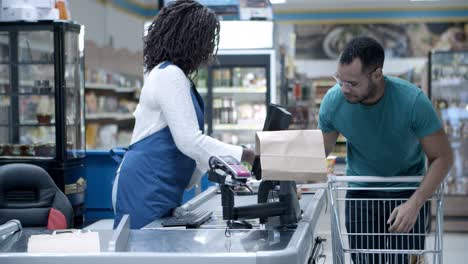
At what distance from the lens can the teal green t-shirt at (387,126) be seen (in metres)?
2.80

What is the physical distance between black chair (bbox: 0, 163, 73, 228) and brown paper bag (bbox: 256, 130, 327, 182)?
1.79 m

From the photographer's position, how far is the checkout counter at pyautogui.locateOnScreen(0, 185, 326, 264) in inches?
67.9

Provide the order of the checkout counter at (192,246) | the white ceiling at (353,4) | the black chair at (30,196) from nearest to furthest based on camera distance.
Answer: the checkout counter at (192,246)
the black chair at (30,196)
the white ceiling at (353,4)

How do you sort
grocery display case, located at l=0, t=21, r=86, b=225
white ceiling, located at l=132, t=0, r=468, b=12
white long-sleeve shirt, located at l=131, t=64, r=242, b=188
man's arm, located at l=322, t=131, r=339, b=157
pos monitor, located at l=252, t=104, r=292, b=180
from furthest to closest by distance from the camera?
white ceiling, located at l=132, t=0, r=468, b=12
grocery display case, located at l=0, t=21, r=86, b=225
man's arm, located at l=322, t=131, r=339, b=157
white long-sleeve shirt, located at l=131, t=64, r=242, b=188
pos monitor, located at l=252, t=104, r=292, b=180

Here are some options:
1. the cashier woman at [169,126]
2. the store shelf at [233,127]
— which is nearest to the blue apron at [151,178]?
the cashier woman at [169,126]

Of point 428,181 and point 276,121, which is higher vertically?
point 276,121

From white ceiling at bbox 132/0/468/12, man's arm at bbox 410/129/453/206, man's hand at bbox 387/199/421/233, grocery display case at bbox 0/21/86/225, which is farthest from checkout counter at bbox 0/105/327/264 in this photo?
white ceiling at bbox 132/0/468/12

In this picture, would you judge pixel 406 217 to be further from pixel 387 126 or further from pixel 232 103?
pixel 232 103

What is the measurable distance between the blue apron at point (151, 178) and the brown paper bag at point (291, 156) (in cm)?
52

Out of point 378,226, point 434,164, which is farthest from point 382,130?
point 378,226

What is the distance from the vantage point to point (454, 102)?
8.46 meters

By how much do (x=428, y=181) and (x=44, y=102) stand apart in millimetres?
5407

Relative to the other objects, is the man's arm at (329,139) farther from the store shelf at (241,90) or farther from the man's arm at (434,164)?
the store shelf at (241,90)

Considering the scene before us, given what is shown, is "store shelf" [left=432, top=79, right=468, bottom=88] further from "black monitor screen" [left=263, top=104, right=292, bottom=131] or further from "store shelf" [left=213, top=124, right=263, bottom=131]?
"black monitor screen" [left=263, top=104, right=292, bottom=131]
